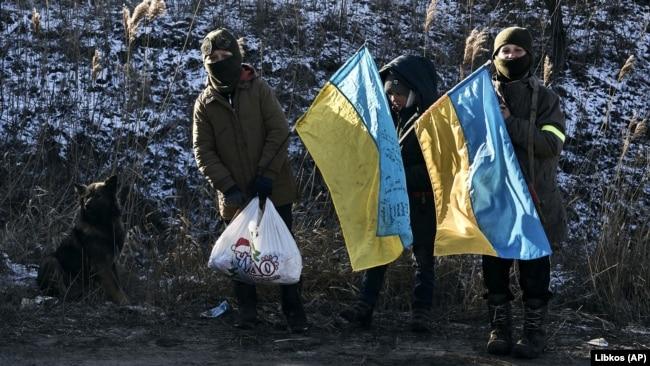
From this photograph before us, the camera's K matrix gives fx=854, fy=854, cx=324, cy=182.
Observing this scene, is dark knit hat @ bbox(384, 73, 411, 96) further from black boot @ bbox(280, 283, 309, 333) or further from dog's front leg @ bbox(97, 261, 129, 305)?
dog's front leg @ bbox(97, 261, 129, 305)

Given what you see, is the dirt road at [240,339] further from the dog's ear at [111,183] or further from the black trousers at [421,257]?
the dog's ear at [111,183]

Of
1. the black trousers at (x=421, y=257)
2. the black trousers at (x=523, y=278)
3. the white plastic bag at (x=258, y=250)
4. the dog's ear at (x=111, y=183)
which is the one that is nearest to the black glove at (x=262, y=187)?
the white plastic bag at (x=258, y=250)

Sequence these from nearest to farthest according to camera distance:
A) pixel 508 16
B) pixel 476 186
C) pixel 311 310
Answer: pixel 476 186, pixel 311 310, pixel 508 16

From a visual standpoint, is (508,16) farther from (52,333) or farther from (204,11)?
(52,333)

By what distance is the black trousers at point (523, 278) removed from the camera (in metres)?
5.39

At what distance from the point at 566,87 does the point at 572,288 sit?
421cm

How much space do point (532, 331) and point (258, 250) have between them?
186 cm

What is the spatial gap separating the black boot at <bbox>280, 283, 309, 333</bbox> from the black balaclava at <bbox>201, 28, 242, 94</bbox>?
145 cm

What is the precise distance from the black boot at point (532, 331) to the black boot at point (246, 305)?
1.82 metres

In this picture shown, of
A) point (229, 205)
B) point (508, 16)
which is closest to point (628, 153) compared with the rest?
point (508, 16)

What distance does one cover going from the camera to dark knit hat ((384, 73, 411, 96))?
19.5 ft

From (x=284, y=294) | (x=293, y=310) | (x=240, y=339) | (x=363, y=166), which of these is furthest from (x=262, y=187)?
(x=240, y=339)

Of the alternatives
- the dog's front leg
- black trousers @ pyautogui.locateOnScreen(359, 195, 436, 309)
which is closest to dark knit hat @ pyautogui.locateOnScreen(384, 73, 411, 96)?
black trousers @ pyautogui.locateOnScreen(359, 195, 436, 309)

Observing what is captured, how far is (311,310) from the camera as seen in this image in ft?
21.6
